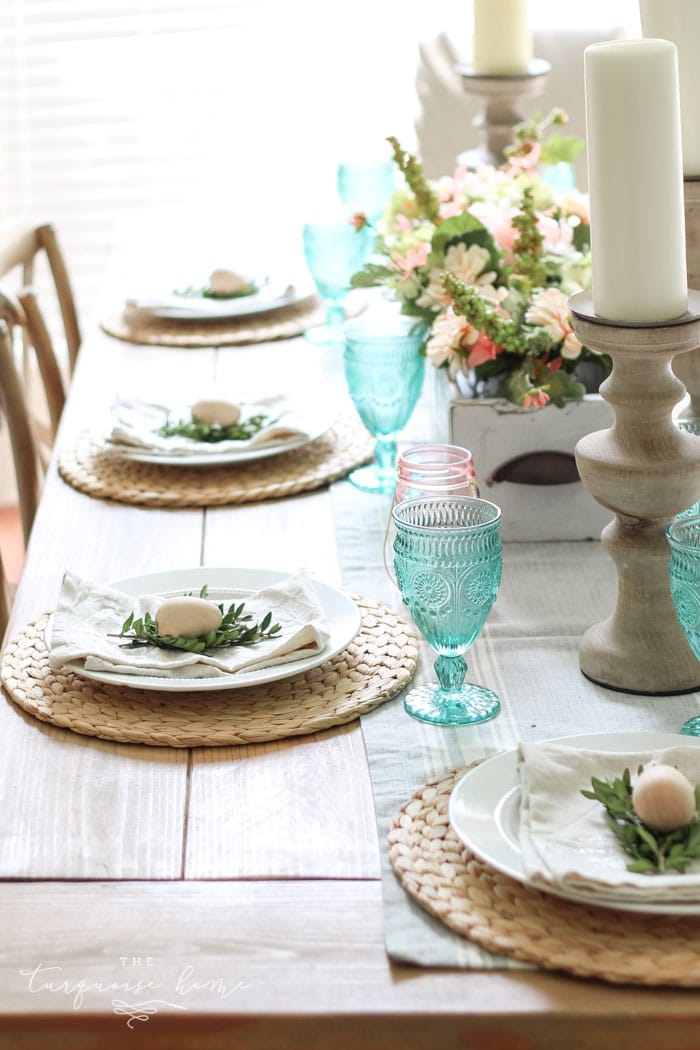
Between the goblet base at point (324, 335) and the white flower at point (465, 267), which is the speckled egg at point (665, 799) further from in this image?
the goblet base at point (324, 335)

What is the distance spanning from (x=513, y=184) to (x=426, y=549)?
91 centimetres

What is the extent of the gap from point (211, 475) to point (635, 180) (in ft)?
2.15

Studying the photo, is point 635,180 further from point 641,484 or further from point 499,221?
point 499,221

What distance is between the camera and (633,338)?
0.92 m

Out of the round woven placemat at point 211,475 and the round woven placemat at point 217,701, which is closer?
the round woven placemat at point 217,701

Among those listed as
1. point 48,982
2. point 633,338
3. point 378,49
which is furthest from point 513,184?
point 378,49

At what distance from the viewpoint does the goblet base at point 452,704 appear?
944mm

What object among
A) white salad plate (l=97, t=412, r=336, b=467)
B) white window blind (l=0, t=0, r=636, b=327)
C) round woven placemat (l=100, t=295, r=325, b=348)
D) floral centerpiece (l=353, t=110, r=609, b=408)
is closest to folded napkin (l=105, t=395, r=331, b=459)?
white salad plate (l=97, t=412, r=336, b=467)

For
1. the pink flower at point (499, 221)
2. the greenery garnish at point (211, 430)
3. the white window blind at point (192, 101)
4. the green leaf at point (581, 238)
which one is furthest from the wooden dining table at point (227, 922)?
the white window blind at point (192, 101)

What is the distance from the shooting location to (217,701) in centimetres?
98

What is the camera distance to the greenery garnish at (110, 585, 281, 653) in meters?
1.00

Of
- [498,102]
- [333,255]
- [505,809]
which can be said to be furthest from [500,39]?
[505,809]

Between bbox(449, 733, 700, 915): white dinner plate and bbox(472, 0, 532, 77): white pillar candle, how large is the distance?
149cm

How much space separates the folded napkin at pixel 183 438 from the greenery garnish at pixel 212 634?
1.38 ft
